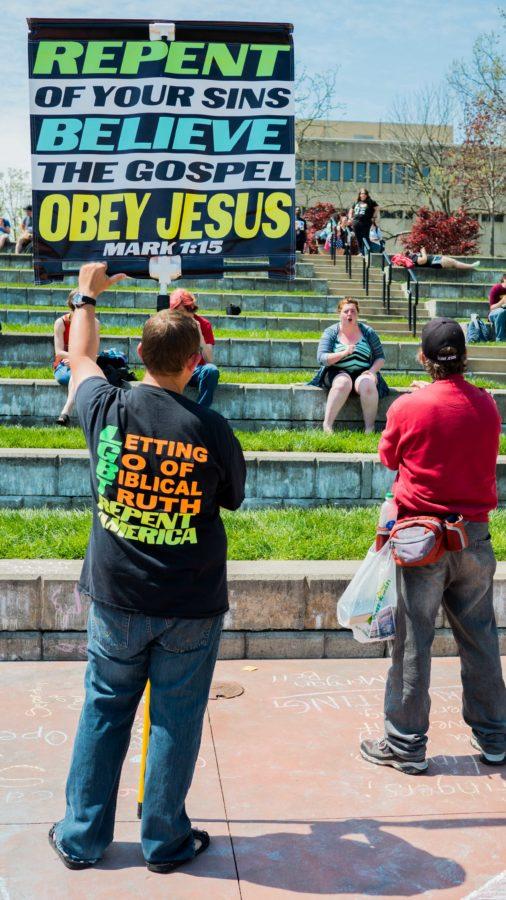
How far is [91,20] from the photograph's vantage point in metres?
4.29

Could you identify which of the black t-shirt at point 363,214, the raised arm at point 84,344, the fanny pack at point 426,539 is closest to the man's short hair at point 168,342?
the raised arm at point 84,344

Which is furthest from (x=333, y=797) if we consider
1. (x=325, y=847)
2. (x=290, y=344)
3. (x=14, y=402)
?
(x=290, y=344)

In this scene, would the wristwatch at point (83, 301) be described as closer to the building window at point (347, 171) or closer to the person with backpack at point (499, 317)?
the person with backpack at point (499, 317)

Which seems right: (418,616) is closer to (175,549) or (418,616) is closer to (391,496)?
(391,496)

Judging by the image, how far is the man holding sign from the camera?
3.03 meters

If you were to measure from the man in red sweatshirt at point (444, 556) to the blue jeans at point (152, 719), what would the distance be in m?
1.23

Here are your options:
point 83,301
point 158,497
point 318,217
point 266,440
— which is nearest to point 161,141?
point 83,301

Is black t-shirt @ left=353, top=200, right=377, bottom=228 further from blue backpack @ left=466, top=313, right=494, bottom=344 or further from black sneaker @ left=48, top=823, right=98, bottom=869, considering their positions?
black sneaker @ left=48, top=823, right=98, bottom=869

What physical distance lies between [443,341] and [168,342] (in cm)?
144

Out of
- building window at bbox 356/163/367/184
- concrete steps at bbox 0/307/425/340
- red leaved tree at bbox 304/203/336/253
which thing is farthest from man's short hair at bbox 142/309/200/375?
building window at bbox 356/163/367/184

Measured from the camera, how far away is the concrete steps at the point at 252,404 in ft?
29.8

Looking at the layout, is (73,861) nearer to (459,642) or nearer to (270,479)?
(459,642)

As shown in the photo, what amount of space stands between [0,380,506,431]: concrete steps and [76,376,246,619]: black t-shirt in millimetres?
6124

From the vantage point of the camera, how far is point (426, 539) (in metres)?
3.83
